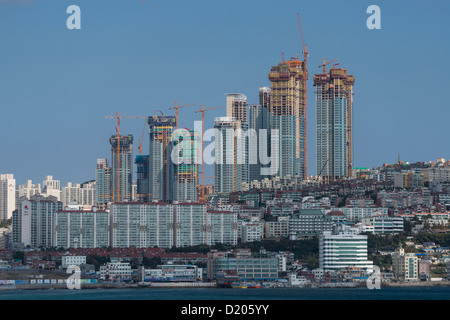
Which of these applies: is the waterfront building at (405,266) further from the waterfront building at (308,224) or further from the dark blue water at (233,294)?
the waterfront building at (308,224)

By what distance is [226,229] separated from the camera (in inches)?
1063

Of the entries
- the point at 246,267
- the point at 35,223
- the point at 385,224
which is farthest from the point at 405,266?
the point at 35,223

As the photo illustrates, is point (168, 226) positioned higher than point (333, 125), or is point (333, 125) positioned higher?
point (333, 125)

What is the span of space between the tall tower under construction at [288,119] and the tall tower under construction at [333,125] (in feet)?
2.64

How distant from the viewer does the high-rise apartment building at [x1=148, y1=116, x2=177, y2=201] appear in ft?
115

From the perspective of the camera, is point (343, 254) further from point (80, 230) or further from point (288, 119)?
point (288, 119)

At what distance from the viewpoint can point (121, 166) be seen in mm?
36938

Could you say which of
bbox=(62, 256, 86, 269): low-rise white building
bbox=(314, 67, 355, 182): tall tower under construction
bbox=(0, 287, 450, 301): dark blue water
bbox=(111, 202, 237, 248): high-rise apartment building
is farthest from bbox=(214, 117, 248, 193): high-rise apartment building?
bbox=(0, 287, 450, 301): dark blue water

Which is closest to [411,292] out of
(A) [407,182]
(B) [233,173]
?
(A) [407,182]

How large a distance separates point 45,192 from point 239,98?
24.8 ft

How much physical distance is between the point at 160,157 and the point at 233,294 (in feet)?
57.7

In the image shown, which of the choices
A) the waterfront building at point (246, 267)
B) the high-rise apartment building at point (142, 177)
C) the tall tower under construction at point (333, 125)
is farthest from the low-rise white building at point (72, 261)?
the tall tower under construction at point (333, 125)

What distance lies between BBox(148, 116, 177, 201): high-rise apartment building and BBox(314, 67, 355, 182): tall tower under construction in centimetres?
502

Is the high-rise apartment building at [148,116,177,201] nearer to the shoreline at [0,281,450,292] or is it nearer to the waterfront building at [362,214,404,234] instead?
the waterfront building at [362,214,404,234]
